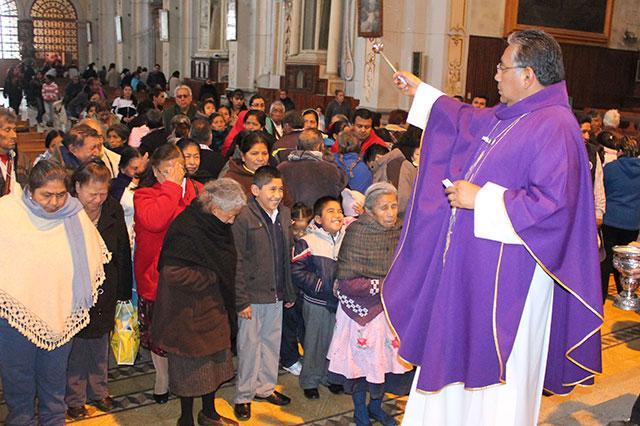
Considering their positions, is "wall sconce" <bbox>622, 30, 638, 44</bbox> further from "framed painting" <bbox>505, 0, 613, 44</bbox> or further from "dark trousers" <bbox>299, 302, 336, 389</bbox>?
"dark trousers" <bbox>299, 302, 336, 389</bbox>

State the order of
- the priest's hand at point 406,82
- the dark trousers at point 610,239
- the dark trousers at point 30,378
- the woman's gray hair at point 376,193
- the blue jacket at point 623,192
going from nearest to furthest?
the priest's hand at point 406,82 → the dark trousers at point 30,378 → the woman's gray hair at point 376,193 → the blue jacket at point 623,192 → the dark trousers at point 610,239

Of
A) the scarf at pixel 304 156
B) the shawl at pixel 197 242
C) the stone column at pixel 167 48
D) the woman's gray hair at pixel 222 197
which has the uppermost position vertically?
the stone column at pixel 167 48

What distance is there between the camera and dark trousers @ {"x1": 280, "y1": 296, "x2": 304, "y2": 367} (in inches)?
198

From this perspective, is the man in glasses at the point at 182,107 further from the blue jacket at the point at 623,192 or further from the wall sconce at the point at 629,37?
the wall sconce at the point at 629,37

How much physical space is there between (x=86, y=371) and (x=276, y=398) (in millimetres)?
1195

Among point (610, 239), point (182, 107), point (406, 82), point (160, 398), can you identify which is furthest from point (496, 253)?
point (182, 107)

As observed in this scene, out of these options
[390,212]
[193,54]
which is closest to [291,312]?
[390,212]

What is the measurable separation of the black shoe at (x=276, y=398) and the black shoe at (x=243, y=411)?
23 cm

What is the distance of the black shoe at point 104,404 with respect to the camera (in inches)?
173

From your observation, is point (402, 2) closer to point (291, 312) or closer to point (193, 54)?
point (291, 312)

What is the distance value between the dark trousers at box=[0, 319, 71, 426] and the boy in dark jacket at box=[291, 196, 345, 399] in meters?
1.45

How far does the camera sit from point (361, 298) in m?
4.11

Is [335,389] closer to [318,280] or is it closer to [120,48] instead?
[318,280]

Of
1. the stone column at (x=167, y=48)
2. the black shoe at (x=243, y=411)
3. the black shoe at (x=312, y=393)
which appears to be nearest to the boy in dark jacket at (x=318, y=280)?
the black shoe at (x=312, y=393)
